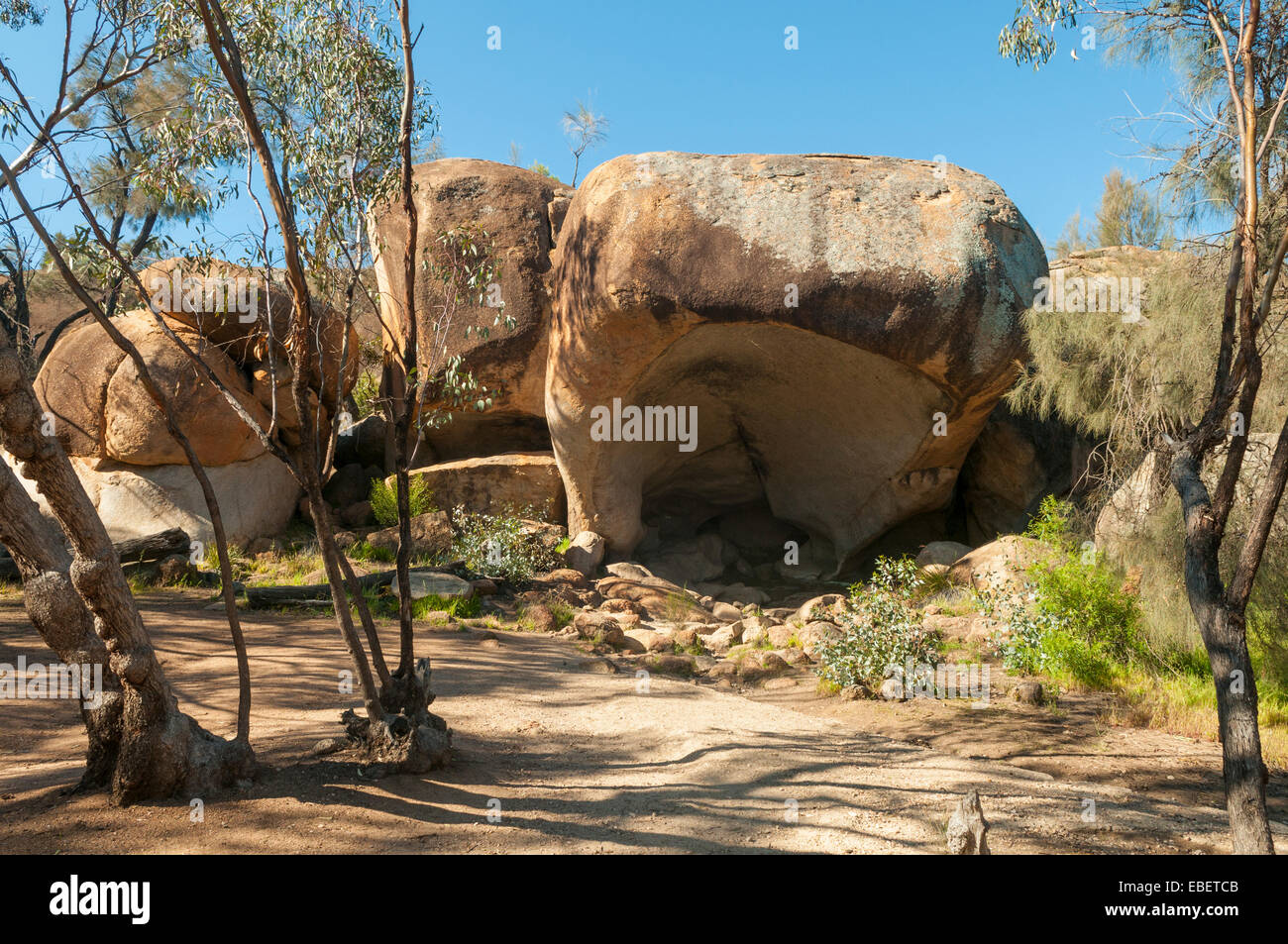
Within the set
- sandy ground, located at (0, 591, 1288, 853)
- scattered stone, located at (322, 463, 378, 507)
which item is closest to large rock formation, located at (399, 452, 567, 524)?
scattered stone, located at (322, 463, 378, 507)

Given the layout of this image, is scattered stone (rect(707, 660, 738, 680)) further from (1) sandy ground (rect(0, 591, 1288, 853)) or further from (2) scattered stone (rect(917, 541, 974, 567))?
(2) scattered stone (rect(917, 541, 974, 567))

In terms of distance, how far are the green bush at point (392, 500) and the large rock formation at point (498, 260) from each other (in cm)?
151

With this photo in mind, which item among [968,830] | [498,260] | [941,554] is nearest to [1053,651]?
[968,830]

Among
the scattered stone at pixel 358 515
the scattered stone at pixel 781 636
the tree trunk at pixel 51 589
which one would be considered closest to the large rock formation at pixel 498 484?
the scattered stone at pixel 358 515

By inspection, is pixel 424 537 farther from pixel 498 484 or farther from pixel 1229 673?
pixel 1229 673

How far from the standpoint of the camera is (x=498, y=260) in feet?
38.8

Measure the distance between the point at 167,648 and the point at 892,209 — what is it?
835 centimetres

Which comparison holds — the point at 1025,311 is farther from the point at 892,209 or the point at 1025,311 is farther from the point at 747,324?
the point at 747,324

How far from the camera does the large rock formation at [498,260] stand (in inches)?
480

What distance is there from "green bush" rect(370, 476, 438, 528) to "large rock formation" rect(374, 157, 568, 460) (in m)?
1.51

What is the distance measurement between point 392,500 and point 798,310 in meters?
5.79

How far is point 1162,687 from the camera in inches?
275

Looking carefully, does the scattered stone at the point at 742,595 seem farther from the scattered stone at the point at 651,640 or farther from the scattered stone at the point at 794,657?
the scattered stone at the point at 794,657
